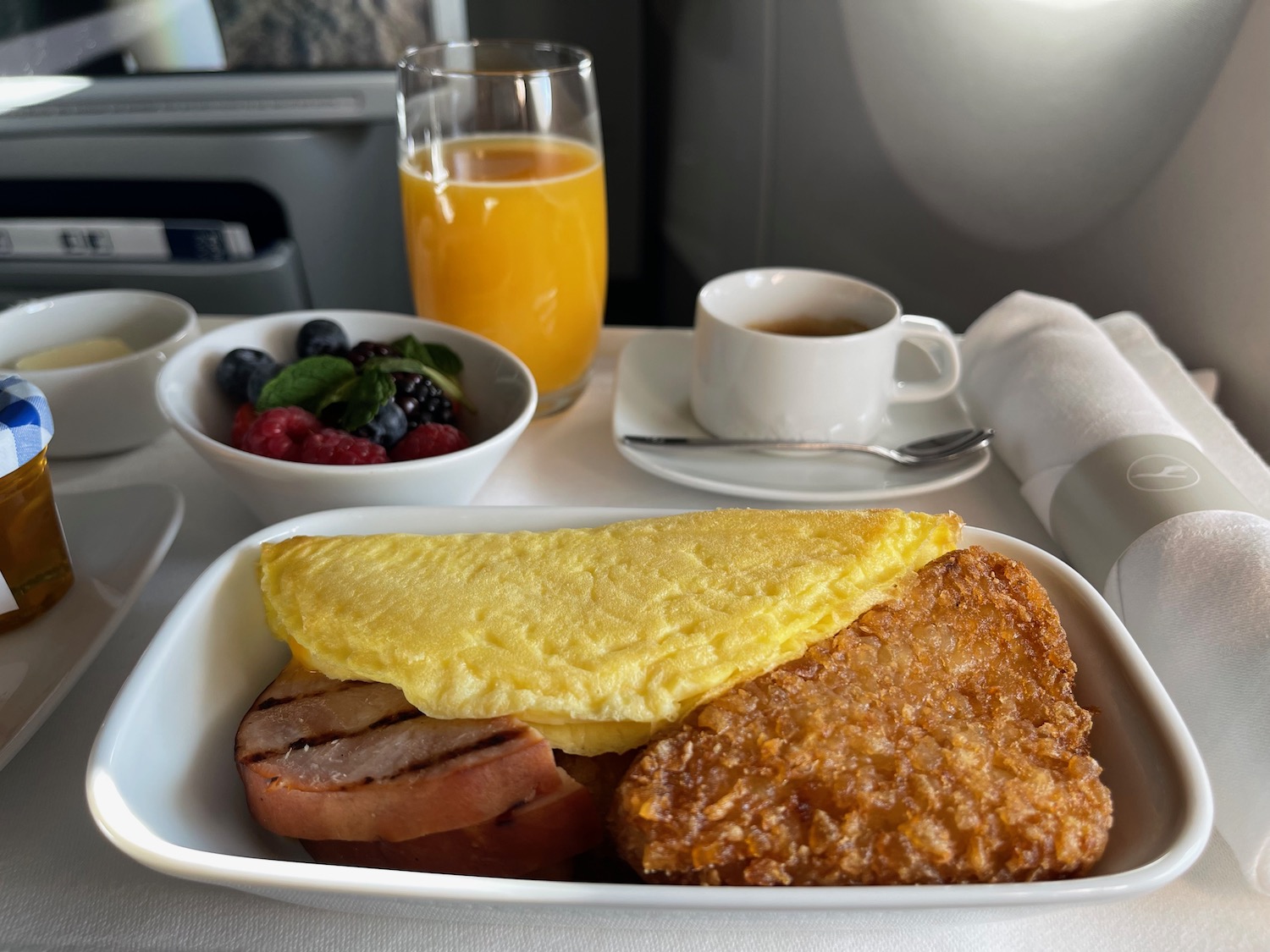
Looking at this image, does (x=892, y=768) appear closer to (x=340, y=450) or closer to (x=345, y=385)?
(x=340, y=450)

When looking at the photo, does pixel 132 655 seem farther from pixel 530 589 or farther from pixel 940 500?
pixel 940 500

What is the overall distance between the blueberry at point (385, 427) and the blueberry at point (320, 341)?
0.56ft

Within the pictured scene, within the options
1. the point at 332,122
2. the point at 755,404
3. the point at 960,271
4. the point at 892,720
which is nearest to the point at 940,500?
the point at 755,404

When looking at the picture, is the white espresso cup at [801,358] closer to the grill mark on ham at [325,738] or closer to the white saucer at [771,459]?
the white saucer at [771,459]

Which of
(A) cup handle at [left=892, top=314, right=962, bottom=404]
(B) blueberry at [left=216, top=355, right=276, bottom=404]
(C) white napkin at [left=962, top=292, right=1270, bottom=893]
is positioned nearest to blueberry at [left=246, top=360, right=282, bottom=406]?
(B) blueberry at [left=216, top=355, right=276, bottom=404]

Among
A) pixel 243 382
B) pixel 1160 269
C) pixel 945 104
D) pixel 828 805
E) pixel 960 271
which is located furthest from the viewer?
pixel 960 271

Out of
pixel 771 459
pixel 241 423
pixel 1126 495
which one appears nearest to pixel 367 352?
pixel 241 423

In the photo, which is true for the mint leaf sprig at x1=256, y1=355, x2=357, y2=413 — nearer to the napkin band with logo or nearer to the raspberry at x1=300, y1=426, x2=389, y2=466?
the raspberry at x1=300, y1=426, x2=389, y2=466

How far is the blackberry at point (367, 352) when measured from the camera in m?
1.04

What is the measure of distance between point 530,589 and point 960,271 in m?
1.52

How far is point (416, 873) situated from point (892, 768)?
0.95 ft

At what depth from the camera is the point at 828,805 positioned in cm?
55

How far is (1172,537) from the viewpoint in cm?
80

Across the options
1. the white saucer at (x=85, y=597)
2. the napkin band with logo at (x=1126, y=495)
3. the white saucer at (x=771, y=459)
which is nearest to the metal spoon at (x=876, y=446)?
the white saucer at (x=771, y=459)
